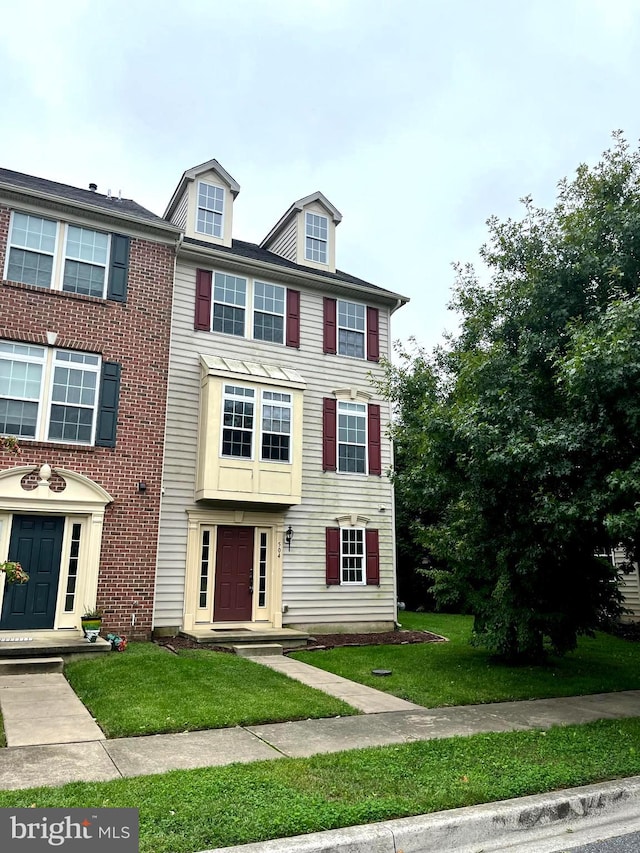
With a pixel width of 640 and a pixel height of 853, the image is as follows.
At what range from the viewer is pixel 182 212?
1509cm

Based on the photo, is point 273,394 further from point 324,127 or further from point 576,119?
point 576,119

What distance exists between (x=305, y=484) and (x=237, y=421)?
2.26 m

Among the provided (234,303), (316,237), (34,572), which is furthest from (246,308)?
(34,572)

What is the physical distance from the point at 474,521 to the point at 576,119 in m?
7.41

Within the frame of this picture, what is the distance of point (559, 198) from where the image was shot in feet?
30.1

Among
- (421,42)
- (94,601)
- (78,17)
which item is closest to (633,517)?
(421,42)

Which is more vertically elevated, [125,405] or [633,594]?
[125,405]

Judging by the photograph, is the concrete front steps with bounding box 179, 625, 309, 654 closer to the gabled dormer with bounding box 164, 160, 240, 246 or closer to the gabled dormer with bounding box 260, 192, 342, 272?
the gabled dormer with bounding box 164, 160, 240, 246

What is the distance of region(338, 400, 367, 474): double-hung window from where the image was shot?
1459 cm

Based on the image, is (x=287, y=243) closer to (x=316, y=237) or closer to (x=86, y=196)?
(x=316, y=237)

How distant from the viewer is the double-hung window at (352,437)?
14.6 metres

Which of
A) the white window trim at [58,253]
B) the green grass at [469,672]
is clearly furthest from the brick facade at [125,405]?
the green grass at [469,672]

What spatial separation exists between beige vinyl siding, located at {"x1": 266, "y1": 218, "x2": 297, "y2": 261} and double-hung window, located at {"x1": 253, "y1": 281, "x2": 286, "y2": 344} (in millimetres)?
2108

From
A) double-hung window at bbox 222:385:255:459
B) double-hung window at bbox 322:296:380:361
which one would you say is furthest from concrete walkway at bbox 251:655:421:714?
double-hung window at bbox 322:296:380:361
